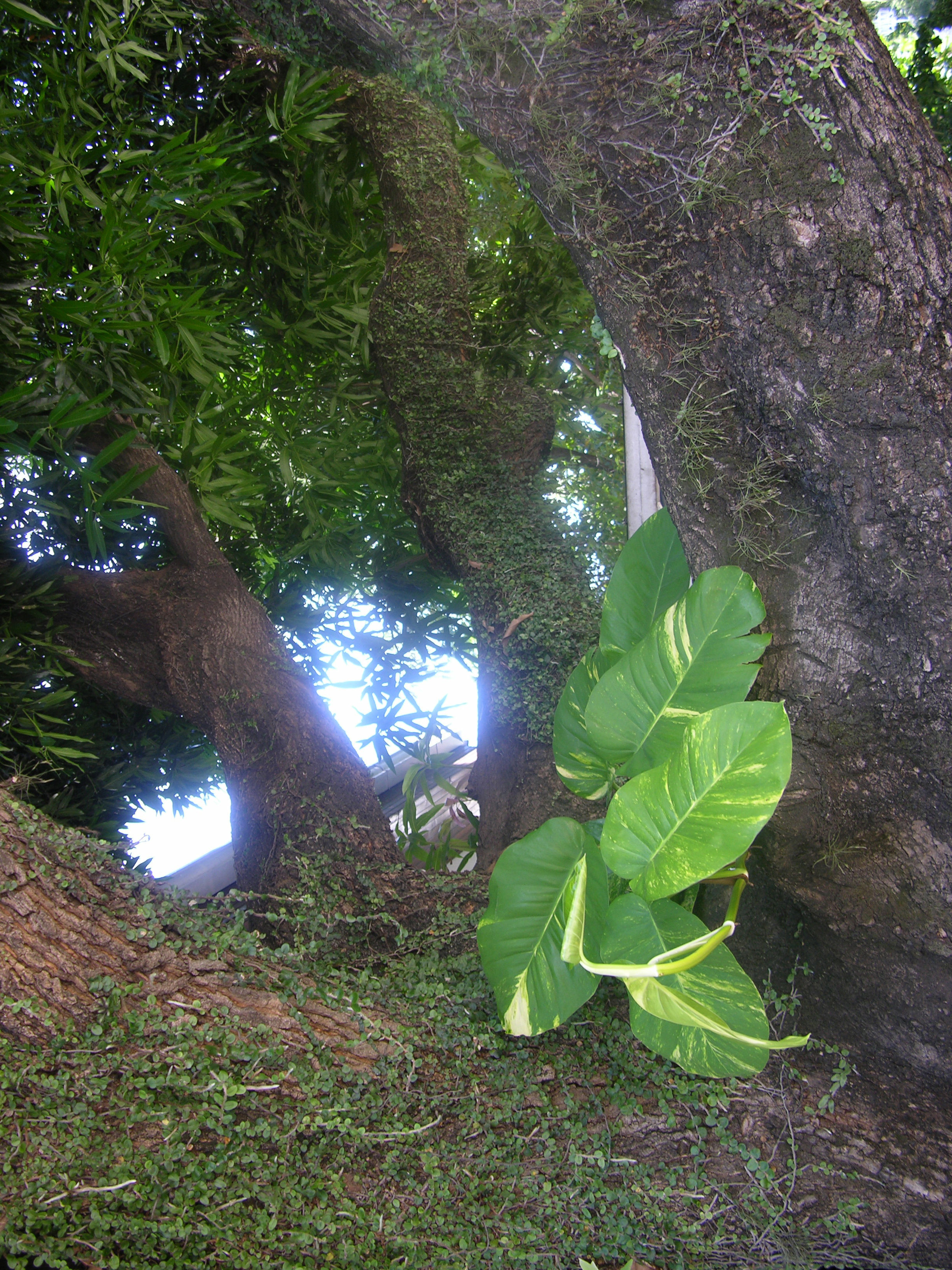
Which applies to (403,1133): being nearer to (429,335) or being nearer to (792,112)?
(792,112)

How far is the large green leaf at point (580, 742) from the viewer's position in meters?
1.14

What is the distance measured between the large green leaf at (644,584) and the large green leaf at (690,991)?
426 mm

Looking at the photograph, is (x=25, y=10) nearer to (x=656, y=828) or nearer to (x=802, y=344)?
(x=802, y=344)

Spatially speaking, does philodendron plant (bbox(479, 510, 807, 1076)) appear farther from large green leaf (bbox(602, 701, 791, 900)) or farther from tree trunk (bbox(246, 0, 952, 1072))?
tree trunk (bbox(246, 0, 952, 1072))

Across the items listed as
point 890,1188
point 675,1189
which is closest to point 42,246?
point 675,1189

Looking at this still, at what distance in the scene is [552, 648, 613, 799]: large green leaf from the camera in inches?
44.8

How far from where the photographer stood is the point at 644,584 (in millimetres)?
1197

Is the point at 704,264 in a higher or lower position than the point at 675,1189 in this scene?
higher

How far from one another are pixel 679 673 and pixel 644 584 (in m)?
0.23

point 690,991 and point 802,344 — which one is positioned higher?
point 802,344

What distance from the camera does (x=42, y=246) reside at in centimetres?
141

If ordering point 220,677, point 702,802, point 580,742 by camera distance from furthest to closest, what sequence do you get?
point 220,677, point 580,742, point 702,802

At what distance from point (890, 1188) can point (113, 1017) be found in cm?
109

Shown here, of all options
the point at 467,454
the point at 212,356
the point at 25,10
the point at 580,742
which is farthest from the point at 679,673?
the point at 25,10
